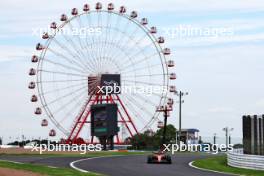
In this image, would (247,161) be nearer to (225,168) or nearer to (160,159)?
(225,168)

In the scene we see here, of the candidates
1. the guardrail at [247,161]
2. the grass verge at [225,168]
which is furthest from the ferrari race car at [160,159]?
the guardrail at [247,161]

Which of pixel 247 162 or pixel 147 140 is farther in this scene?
pixel 147 140

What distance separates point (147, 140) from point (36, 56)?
256 ft

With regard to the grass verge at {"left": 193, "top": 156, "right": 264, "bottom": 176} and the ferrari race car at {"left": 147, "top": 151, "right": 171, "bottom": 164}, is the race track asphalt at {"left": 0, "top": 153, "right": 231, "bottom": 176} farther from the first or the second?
the grass verge at {"left": 193, "top": 156, "right": 264, "bottom": 176}

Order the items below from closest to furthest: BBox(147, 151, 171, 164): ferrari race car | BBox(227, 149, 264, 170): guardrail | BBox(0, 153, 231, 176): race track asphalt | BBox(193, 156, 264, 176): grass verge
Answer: BBox(0, 153, 231, 176): race track asphalt → BBox(193, 156, 264, 176): grass verge → BBox(227, 149, 264, 170): guardrail → BBox(147, 151, 171, 164): ferrari race car

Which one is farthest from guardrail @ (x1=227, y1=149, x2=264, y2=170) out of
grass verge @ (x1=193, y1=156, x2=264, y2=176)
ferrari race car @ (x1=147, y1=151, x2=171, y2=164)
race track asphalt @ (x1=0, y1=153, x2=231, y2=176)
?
ferrari race car @ (x1=147, y1=151, x2=171, y2=164)

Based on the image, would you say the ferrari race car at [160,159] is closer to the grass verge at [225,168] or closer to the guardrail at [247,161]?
the grass verge at [225,168]

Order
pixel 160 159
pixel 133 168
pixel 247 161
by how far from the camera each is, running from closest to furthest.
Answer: pixel 133 168
pixel 247 161
pixel 160 159

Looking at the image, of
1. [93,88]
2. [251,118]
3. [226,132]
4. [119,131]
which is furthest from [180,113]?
[251,118]

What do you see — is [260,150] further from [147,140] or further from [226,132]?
[147,140]

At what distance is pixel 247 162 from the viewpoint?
36.7m

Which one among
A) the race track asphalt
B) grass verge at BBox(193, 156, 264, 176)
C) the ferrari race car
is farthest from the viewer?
the ferrari race car

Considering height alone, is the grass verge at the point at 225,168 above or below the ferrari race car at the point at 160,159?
below

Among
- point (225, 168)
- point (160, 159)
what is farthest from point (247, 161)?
point (160, 159)
